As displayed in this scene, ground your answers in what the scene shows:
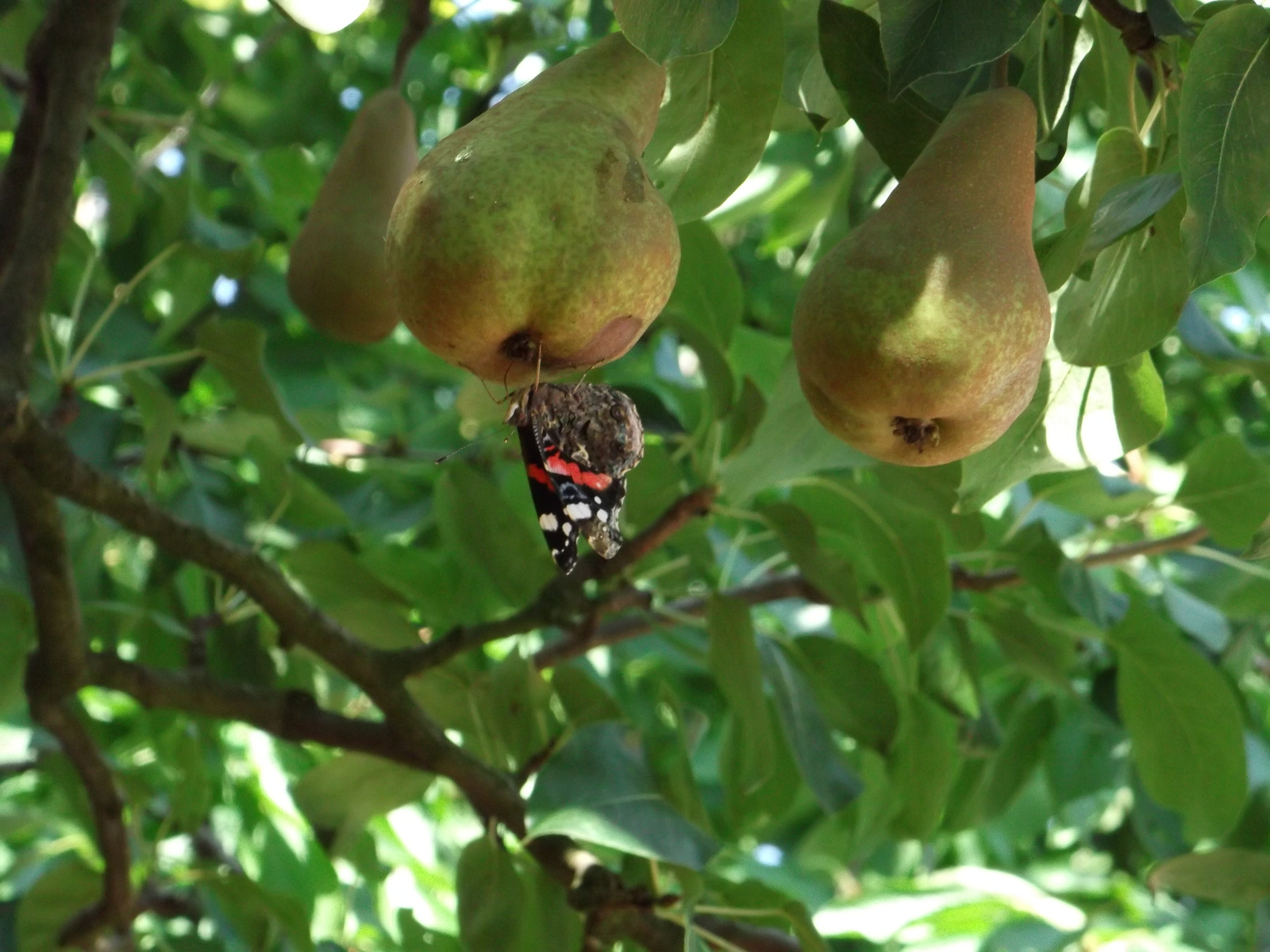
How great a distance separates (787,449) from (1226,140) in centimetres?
57

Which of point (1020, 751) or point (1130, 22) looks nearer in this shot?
point (1130, 22)

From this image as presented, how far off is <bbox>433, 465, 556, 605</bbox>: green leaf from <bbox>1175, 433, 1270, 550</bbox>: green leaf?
27.4 inches

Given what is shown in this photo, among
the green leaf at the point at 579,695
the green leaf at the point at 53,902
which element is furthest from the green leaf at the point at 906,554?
the green leaf at the point at 53,902

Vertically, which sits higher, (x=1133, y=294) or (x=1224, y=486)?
(x=1133, y=294)

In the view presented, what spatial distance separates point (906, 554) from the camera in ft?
4.36

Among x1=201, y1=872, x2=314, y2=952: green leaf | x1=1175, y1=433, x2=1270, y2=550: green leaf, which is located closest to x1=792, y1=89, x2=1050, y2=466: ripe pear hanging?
x1=1175, y1=433, x2=1270, y2=550: green leaf

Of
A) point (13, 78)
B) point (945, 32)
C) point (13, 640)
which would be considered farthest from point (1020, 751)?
point (13, 78)

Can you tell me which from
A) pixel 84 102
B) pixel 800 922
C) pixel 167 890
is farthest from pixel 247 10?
pixel 800 922

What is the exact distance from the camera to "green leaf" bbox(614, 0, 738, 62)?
2.31 ft

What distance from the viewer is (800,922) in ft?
3.81

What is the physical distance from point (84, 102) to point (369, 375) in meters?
1.02

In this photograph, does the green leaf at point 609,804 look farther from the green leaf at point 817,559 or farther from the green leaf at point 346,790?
the green leaf at point 346,790

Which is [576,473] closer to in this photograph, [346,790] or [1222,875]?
[346,790]

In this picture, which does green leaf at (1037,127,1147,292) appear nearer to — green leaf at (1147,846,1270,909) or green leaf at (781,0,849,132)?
green leaf at (781,0,849,132)
